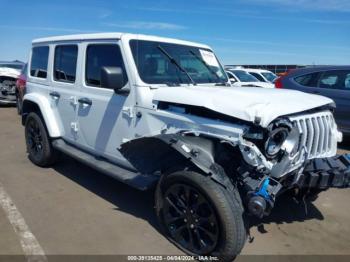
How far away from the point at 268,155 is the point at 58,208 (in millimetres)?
2650

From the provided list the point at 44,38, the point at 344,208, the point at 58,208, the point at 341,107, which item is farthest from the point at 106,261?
the point at 341,107

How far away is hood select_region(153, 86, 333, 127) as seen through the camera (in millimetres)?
3191

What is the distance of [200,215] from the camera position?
3396mm

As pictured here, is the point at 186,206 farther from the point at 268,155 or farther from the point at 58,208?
the point at 58,208

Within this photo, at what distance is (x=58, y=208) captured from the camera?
4.53 m

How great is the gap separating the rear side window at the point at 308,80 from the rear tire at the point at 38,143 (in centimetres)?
538

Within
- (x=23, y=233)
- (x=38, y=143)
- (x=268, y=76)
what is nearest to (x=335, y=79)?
(x=38, y=143)

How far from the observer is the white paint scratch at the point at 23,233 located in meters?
3.46

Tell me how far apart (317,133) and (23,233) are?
3.15 m

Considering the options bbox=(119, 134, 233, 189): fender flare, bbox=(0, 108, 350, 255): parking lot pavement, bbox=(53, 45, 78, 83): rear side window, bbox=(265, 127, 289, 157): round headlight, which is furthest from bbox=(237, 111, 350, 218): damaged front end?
bbox=(53, 45, 78, 83): rear side window

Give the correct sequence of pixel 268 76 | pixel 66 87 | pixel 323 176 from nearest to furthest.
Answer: pixel 323 176 → pixel 66 87 → pixel 268 76

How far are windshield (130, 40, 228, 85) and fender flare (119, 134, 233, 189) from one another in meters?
0.87

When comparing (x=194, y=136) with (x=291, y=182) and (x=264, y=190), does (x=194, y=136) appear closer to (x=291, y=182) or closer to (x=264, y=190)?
(x=264, y=190)

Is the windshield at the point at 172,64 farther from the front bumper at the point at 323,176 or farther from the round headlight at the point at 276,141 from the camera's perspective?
the front bumper at the point at 323,176
